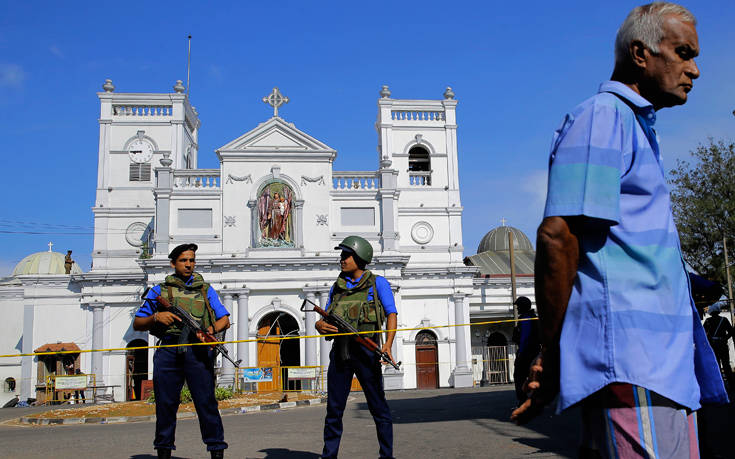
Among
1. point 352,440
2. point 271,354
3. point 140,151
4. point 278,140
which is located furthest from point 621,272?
point 140,151

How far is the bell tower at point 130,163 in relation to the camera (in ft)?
109

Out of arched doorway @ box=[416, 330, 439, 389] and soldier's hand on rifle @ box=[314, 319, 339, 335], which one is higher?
soldier's hand on rifle @ box=[314, 319, 339, 335]

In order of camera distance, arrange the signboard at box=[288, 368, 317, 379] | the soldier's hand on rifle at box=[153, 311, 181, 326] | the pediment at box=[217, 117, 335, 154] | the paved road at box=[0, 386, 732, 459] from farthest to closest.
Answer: the pediment at box=[217, 117, 335, 154] < the signboard at box=[288, 368, 317, 379] < the paved road at box=[0, 386, 732, 459] < the soldier's hand on rifle at box=[153, 311, 181, 326]

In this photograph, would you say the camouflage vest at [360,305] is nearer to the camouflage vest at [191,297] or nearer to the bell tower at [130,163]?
the camouflage vest at [191,297]

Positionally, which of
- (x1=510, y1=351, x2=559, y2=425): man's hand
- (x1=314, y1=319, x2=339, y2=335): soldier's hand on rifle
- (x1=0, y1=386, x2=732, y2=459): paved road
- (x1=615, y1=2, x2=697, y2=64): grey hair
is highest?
(x1=615, y1=2, x2=697, y2=64): grey hair

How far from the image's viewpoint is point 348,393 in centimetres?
536

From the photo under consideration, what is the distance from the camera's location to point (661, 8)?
2320mm

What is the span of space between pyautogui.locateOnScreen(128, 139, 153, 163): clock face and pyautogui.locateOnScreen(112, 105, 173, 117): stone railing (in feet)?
5.19

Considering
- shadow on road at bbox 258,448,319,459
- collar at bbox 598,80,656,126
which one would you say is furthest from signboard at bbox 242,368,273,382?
collar at bbox 598,80,656,126

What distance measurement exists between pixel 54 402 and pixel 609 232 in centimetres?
3240

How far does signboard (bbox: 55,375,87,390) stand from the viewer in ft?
88.3

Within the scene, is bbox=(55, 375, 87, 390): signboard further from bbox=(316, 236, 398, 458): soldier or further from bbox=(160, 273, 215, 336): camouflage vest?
bbox=(316, 236, 398, 458): soldier

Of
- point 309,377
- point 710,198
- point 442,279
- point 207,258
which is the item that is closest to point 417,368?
point 442,279

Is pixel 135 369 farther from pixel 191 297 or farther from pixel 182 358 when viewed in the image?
pixel 182 358
